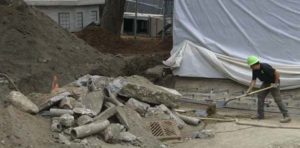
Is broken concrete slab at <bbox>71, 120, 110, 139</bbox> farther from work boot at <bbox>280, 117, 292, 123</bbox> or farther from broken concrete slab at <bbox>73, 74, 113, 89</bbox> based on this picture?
work boot at <bbox>280, 117, 292, 123</bbox>

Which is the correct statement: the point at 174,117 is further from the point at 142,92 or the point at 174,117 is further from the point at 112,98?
the point at 112,98

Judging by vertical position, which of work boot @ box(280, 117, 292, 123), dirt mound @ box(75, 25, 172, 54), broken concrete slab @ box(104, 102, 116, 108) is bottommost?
dirt mound @ box(75, 25, 172, 54)

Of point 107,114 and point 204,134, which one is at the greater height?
point 107,114

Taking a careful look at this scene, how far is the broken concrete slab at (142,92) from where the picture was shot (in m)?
13.2

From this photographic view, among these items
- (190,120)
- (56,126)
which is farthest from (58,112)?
(190,120)

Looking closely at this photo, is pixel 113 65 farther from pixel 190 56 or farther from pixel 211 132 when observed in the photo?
pixel 211 132

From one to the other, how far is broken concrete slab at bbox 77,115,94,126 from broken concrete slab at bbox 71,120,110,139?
13 cm

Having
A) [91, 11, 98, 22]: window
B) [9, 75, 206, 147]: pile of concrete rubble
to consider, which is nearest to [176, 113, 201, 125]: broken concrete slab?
[9, 75, 206, 147]: pile of concrete rubble

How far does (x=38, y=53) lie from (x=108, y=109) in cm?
458

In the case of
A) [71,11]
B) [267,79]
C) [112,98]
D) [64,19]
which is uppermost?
[267,79]

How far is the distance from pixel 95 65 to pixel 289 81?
521 cm

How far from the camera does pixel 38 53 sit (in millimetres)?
15961

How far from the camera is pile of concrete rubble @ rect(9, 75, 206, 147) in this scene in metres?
11.2

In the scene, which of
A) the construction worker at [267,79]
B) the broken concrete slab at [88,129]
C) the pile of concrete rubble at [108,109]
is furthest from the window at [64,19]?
the broken concrete slab at [88,129]
